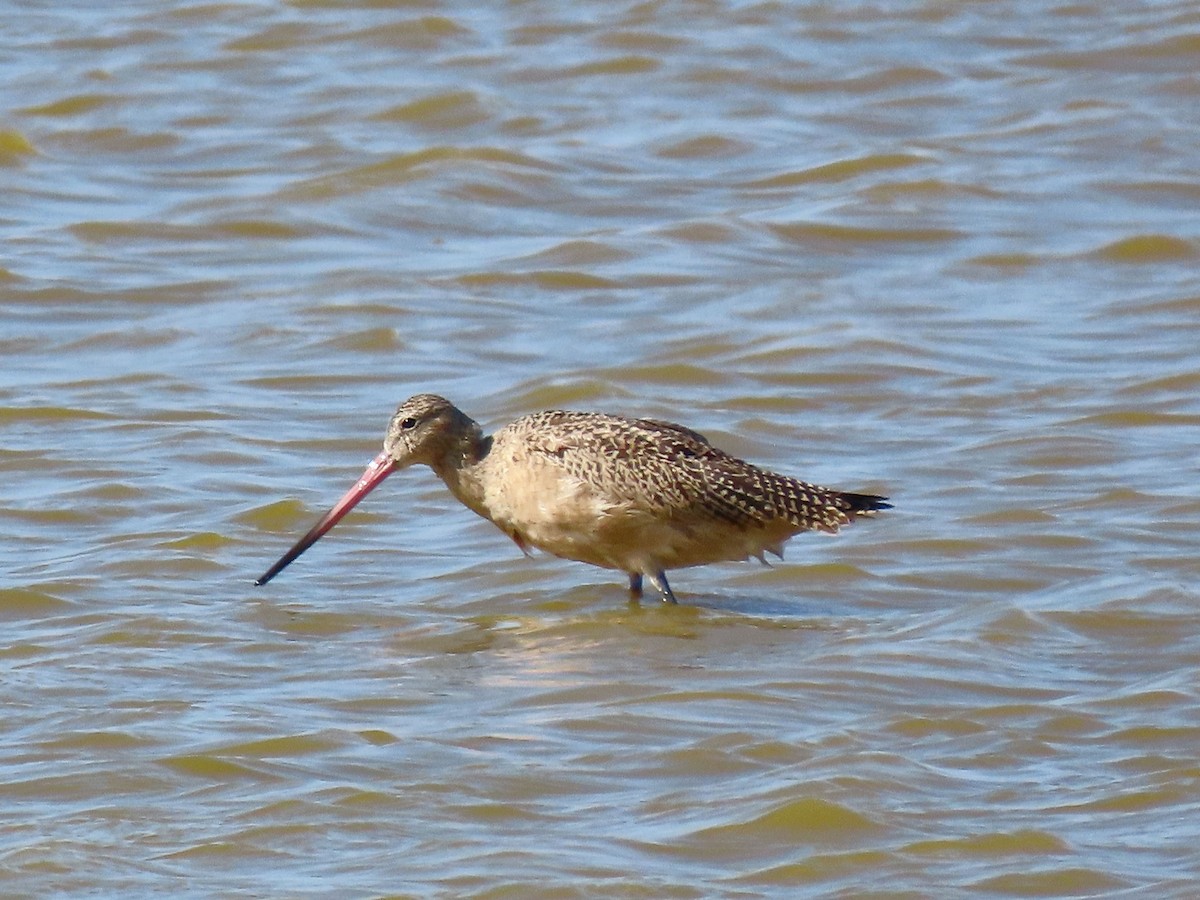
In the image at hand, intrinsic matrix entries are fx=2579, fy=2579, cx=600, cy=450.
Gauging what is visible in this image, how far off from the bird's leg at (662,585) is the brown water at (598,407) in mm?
79

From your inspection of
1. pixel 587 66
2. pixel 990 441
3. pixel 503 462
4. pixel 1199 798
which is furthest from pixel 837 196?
pixel 1199 798

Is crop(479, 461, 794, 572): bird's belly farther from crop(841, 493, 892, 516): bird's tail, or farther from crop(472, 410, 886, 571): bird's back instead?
crop(841, 493, 892, 516): bird's tail

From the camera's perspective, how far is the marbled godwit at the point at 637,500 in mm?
7598

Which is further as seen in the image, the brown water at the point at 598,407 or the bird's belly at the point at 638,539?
the bird's belly at the point at 638,539

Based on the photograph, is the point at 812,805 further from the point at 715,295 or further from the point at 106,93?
the point at 106,93

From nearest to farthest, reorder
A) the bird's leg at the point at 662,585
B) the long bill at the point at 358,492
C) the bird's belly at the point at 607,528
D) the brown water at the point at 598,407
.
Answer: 1. the brown water at the point at 598,407
2. the bird's belly at the point at 607,528
3. the bird's leg at the point at 662,585
4. the long bill at the point at 358,492

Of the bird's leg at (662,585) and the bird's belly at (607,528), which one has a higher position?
the bird's belly at (607,528)

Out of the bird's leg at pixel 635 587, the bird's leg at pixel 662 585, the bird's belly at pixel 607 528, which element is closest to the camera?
the bird's belly at pixel 607 528

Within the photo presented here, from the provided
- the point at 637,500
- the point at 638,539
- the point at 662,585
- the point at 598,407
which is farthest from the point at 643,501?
the point at 598,407

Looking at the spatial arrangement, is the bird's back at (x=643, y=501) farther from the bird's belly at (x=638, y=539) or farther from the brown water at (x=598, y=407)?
the brown water at (x=598, y=407)

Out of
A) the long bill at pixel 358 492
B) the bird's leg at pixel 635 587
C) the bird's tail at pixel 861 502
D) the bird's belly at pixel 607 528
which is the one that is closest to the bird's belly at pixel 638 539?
the bird's belly at pixel 607 528

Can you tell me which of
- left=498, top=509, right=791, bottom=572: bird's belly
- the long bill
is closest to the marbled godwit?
left=498, top=509, right=791, bottom=572: bird's belly

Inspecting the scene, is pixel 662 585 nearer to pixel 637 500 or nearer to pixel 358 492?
pixel 637 500

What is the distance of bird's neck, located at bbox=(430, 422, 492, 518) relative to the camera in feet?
25.9
